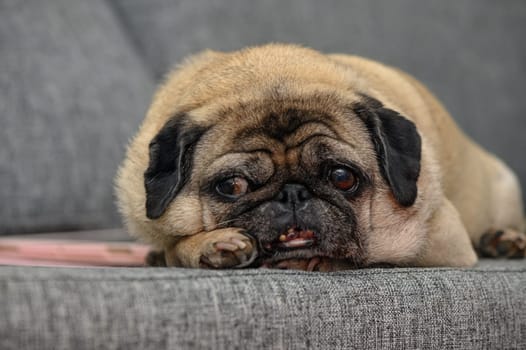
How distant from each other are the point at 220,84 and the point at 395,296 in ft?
2.57

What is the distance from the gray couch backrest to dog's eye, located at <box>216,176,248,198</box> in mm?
1215

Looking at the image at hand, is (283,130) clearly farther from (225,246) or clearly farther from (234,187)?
(225,246)

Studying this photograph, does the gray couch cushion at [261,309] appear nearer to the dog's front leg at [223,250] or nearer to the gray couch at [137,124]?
the gray couch at [137,124]

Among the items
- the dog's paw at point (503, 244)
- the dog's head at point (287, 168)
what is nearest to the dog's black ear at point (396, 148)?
the dog's head at point (287, 168)

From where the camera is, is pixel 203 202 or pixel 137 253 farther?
pixel 137 253

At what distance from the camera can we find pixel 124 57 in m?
3.31

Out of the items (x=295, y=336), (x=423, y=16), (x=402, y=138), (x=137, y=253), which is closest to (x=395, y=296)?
(x=295, y=336)

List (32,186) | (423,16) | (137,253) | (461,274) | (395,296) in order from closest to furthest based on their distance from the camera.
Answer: (395,296)
(461,274)
(137,253)
(32,186)
(423,16)

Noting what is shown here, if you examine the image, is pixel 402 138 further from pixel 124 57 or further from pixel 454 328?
pixel 124 57

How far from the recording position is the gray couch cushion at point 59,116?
2846mm

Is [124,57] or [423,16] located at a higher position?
[423,16]

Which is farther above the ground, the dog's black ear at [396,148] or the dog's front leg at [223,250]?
the dog's black ear at [396,148]

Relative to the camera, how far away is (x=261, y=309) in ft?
4.86

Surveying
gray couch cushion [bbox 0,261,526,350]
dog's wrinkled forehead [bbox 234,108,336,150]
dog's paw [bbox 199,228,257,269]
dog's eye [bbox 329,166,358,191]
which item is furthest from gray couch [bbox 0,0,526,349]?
dog's wrinkled forehead [bbox 234,108,336,150]
